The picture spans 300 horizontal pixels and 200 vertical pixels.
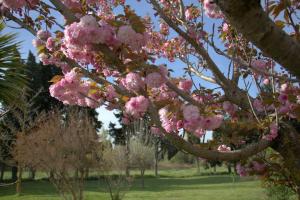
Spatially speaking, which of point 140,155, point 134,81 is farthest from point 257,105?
point 140,155

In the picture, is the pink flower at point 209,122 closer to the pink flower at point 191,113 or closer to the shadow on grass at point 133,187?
the pink flower at point 191,113

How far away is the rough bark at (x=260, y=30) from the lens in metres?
1.38

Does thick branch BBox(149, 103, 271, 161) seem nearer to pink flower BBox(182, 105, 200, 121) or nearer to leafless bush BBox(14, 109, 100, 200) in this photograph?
pink flower BBox(182, 105, 200, 121)

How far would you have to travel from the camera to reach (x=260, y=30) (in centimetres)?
145

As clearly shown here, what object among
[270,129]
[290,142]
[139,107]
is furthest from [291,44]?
[290,142]

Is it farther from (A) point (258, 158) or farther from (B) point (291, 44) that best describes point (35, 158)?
(B) point (291, 44)

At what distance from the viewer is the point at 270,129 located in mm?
3086

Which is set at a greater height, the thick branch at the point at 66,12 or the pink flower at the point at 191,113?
the thick branch at the point at 66,12

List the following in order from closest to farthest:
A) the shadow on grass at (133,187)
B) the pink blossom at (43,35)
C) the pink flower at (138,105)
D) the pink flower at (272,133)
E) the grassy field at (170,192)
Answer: the pink flower at (138,105) → the pink blossom at (43,35) → the pink flower at (272,133) → the grassy field at (170,192) → the shadow on grass at (133,187)

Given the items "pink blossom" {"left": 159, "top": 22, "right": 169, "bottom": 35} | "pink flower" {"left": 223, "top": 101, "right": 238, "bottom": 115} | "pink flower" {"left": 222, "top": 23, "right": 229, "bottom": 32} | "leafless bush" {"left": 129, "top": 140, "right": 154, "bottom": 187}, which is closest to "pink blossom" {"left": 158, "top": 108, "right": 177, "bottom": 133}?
"pink flower" {"left": 223, "top": 101, "right": 238, "bottom": 115}

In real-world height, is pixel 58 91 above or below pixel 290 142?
above

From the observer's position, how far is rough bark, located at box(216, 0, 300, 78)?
4.52 feet

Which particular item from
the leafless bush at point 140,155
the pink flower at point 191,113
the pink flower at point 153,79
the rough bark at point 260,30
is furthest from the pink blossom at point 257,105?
the leafless bush at point 140,155

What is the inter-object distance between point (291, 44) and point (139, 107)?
0.95m
